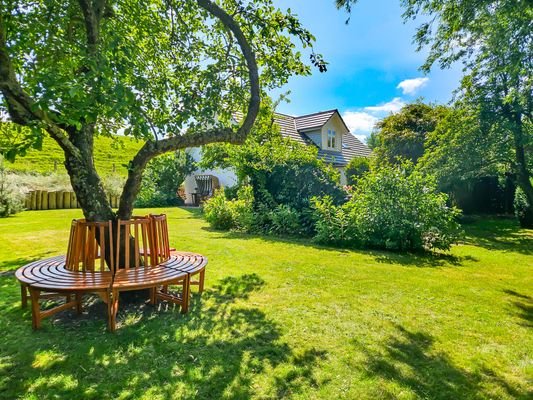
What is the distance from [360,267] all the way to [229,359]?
4.21m

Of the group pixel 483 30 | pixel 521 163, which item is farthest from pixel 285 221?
pixel 521 163

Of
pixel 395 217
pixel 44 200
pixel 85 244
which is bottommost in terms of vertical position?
pixel 44 200

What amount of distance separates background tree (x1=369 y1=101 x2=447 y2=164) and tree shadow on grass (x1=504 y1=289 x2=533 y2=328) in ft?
50.9

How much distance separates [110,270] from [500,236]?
13.0 meters

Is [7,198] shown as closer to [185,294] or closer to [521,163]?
[185,294]

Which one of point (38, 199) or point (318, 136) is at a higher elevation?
point (318, 136)

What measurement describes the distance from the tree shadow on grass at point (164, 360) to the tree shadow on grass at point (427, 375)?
1.83 feet

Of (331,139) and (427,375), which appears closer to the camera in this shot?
(427,375)

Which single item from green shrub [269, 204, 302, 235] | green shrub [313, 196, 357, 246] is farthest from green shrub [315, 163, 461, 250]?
green shrub [269, 204, 302, 235]

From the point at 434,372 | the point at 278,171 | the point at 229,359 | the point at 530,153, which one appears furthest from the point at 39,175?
the point at 530,153

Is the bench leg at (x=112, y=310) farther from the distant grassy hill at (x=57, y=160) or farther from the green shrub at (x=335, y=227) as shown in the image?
the distant grassy hill at (x=57, y=160)

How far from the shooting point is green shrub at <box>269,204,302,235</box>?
36.0 feet

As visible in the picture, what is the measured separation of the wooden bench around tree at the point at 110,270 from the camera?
142 inches

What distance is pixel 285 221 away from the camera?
11.1 m
